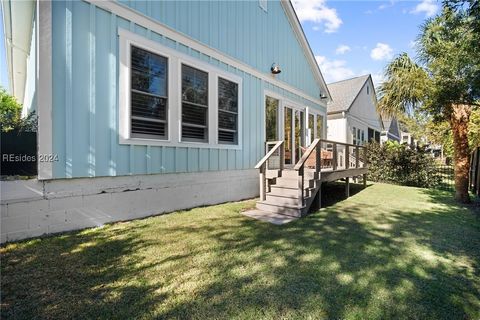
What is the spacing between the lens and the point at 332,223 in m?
5.10

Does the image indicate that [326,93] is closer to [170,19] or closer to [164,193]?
[170,19]

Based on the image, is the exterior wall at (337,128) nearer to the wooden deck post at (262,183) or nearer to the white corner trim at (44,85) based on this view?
the wooden deck post at (262,183)

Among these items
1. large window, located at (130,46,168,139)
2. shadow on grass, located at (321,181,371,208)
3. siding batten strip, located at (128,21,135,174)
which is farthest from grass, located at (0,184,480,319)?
shadow on grass, located at (321,181,371,208)

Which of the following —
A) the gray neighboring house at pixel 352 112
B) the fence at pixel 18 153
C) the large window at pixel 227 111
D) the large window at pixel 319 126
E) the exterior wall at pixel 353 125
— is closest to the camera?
the fence at pixel 18 153

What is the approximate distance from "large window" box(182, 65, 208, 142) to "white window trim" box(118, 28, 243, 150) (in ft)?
0.36

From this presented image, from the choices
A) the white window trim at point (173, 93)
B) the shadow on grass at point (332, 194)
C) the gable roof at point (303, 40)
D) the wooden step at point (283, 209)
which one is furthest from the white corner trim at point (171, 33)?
the shadow on grass at point (332, 194)

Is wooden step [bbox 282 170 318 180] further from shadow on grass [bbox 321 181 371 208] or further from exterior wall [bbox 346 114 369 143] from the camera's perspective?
exterior wall [bbox 346 114 369 143]

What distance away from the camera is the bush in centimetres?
1120

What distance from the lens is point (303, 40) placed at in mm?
10430

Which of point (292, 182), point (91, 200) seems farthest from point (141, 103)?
point (292, 182)

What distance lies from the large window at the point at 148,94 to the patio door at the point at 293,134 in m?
5.04

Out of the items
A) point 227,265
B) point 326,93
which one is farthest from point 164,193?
point 326,93

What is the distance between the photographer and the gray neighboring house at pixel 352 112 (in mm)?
15078

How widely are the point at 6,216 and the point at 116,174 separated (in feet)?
5.17
